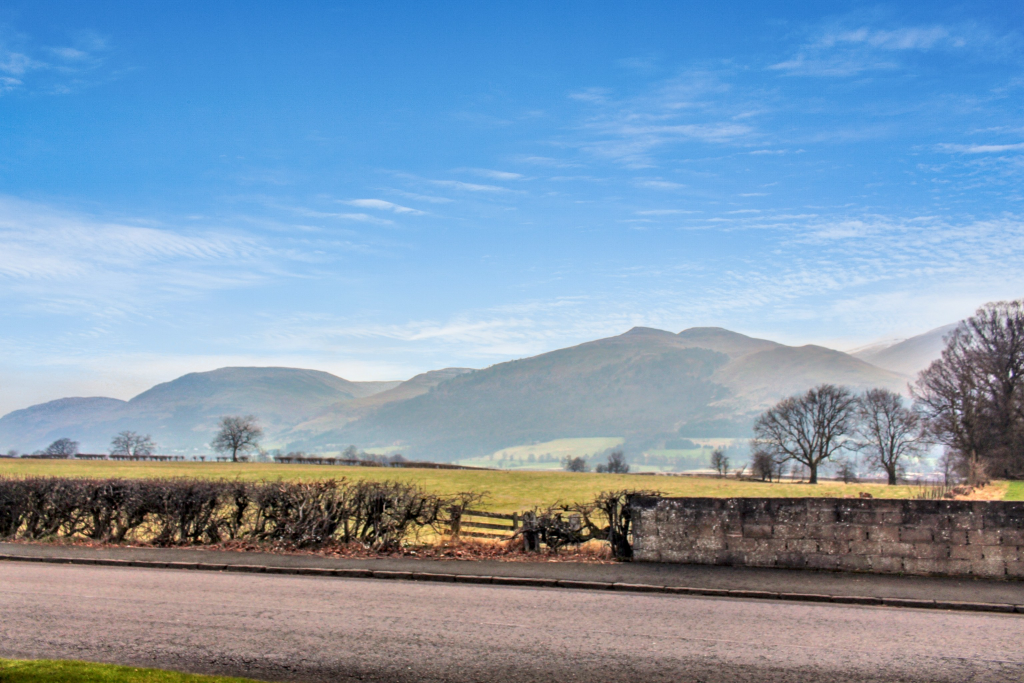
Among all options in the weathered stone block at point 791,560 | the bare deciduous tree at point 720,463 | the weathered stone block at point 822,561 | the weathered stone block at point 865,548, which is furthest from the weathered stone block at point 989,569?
the bare deciduous tree at point 720,463

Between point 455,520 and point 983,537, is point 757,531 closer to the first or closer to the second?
point 983,537

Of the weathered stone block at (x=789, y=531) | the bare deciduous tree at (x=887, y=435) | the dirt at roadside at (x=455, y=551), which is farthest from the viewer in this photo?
the bare deciduous tree at (x=887, y=435)

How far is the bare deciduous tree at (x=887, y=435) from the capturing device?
90875 millimetres

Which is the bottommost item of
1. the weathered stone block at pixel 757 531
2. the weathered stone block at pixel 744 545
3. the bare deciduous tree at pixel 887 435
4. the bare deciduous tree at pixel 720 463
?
the bare deciduous tree at pixel 720 463

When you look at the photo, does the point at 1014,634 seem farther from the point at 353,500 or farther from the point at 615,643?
the point at 353,500

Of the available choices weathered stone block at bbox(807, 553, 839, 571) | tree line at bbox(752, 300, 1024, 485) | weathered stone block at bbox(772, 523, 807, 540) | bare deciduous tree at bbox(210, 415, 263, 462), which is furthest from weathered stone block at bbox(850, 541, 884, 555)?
bare deciduous tree at bbox(210, 415, 263, 462)

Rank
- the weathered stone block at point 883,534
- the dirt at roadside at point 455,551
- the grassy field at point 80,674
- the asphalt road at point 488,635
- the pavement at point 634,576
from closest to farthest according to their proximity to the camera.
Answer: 1. the grassy field at point 80,674
2. the asphalt road at point 488,635
3. the pavement at point 634,576
4. the weathered stone block at point 883,534
5. the dirt at roadside at point 455,551

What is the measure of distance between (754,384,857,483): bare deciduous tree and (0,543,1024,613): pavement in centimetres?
8882

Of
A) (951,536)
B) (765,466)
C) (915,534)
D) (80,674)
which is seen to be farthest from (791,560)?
(765,466)

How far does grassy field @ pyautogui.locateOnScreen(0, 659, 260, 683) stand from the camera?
7625mm

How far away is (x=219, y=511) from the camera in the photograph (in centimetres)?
1966

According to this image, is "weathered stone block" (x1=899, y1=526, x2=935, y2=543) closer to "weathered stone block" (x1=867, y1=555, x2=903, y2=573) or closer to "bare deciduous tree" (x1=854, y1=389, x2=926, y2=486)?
"weathered stone block" (x1=867, y1=555, x2=903, y2=573)

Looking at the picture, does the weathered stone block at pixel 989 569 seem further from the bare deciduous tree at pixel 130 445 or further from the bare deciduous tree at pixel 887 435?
the bare deciduous tree at pixel 130 445

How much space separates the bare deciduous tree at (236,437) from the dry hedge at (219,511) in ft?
365
